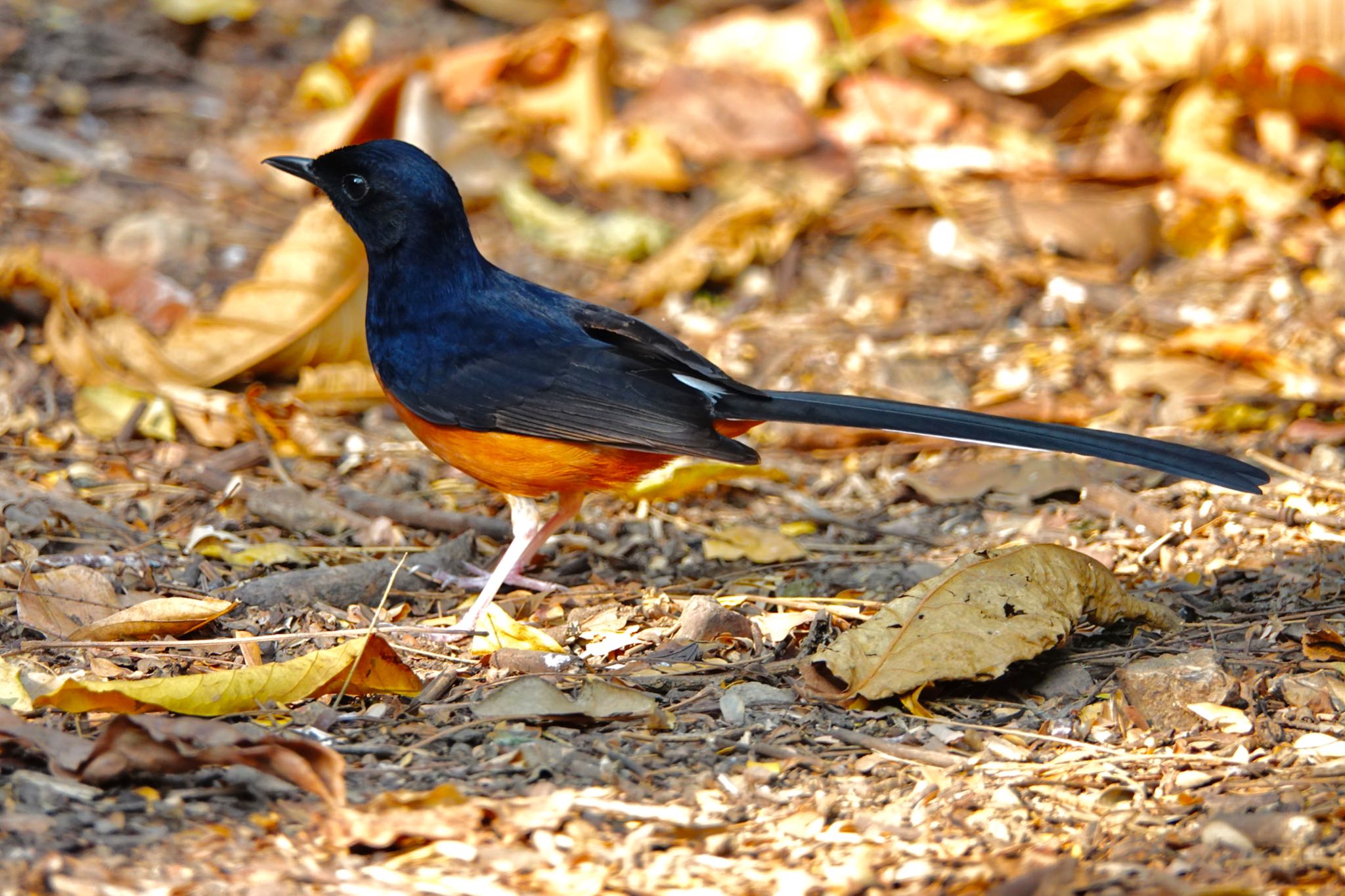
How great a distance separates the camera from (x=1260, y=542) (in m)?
4.47

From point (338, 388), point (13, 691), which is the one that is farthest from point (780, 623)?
point (338, 388)

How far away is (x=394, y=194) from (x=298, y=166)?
50 centimetres

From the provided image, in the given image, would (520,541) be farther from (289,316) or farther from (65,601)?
(289,316)

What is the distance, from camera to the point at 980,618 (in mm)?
3641

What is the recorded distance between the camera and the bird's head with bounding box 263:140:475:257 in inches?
181

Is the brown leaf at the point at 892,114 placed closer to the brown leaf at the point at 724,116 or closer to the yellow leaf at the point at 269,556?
the brown leaf at the point at 724,116

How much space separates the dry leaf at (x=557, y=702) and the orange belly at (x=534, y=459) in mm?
1043

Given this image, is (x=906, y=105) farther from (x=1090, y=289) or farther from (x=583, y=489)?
(x=583, y=489)

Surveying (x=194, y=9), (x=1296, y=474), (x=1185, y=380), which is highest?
(x=194, y=9)

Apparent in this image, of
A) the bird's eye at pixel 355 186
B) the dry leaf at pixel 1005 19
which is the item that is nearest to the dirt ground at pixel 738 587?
the bird's eye at pixel 355 186

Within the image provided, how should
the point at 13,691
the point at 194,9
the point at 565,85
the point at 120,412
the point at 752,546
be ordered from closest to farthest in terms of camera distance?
the point at 13,691 → the point at 752,546 → the point at 120,412 → the point at 565,85 → the point at 194,9

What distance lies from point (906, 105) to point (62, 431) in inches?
204

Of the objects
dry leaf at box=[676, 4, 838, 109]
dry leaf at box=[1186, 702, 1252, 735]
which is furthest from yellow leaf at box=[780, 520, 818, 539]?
dry leaf at box=[676, 4, 838, 109]

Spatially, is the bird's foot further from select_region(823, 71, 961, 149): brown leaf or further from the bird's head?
select_region(823, 71, 961, 149): brown leaf
